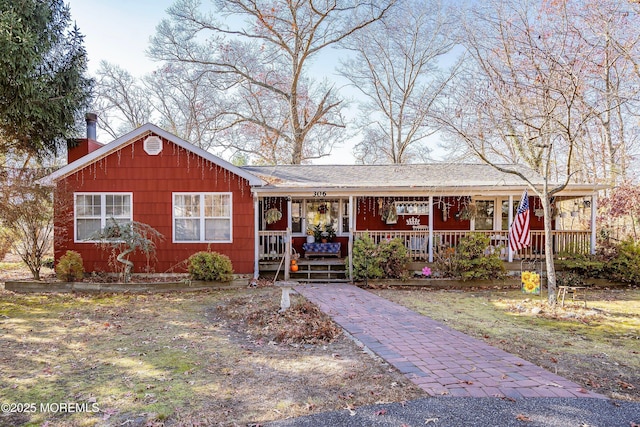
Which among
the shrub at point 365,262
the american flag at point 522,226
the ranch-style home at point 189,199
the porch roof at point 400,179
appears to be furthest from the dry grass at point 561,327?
the porch roof at point 400,179

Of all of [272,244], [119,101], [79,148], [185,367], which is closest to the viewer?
[185,367]

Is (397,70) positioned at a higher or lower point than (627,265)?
higher

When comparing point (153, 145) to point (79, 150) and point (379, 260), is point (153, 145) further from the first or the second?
point (379, 260)

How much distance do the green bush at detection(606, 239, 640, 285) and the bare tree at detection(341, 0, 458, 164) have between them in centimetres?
1403

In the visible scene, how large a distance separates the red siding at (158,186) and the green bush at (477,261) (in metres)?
6.44

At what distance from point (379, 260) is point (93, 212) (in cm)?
840

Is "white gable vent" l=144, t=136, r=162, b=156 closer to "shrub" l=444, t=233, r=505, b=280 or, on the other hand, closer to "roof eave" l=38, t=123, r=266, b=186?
"roof eave" l=38, t=123, r=266, b=186

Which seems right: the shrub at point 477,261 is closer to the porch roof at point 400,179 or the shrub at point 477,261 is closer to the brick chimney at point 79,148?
the porch roof at point 400,179

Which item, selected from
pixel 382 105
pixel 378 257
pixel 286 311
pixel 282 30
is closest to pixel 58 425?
pixel 286 311

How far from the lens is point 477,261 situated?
1125cm

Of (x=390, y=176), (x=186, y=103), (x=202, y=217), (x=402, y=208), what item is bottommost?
(x=202, y=217)

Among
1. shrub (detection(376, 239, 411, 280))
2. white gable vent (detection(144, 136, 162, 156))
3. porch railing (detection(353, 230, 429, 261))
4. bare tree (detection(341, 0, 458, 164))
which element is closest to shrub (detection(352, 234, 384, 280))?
shrub (detection(376, 239, 411, 280))

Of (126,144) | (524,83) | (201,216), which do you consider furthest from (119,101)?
(524,83)

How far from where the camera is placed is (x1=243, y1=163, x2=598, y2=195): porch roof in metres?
11.8
